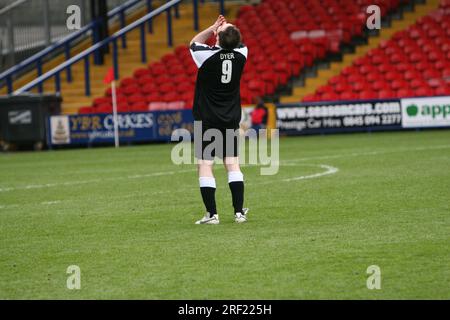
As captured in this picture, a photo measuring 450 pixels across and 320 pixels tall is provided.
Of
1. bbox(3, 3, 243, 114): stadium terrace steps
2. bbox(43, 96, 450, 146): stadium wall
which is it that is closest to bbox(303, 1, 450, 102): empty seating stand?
bbox(43, 96, 450, 146): stadium wall

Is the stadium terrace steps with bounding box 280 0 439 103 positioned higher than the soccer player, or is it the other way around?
the stadium terrace steps with bounding box 280 0 439 103

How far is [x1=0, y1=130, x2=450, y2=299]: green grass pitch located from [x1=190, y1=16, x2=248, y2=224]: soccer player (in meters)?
0.41

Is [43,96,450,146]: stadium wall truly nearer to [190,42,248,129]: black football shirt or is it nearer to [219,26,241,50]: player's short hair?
[190,42,248,129]: black football shirt

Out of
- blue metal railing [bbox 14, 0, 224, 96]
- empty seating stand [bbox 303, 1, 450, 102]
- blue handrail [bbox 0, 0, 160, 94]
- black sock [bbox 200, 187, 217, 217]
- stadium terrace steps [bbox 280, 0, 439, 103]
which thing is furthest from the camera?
blue handrail [bbox 0, 0, 160, 94]

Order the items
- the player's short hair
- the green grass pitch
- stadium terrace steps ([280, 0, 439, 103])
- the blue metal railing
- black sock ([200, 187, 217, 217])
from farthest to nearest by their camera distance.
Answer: the blue metal railing
stadium terrace steps ([280, 0, 439, 103])
black sock ([200, 187, 217, 217])
the player's short hair
the green grass pitch

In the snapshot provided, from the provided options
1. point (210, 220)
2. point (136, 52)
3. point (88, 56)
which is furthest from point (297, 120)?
point (210, 220)

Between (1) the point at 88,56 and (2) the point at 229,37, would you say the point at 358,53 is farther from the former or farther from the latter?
(2) the point at 229,37

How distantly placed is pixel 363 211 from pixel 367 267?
3.31m

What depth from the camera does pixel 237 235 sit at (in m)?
9.21

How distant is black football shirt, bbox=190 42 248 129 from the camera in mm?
9914

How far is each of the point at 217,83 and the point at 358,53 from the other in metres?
23.3

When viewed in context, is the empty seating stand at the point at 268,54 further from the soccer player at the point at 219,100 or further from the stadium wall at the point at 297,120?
the soccer player at the point at 219,100

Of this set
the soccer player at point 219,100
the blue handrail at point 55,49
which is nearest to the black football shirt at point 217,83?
the soccer player at point 219,100

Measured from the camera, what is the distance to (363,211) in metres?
10.6
